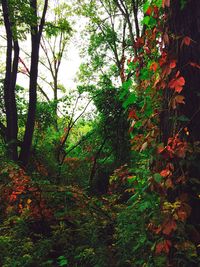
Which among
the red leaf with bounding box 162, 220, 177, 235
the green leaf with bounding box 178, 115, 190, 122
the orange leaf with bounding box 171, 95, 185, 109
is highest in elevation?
the orange leaf with bounding box 171, 95, 185, 109

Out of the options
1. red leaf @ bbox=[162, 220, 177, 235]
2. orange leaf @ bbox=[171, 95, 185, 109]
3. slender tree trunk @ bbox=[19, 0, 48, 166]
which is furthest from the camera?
slender tree trunk @ bbox=[19, 0, 48, 166]

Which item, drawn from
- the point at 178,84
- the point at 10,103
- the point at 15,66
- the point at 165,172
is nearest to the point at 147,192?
the point at 165,172

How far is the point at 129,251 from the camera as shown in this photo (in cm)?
357

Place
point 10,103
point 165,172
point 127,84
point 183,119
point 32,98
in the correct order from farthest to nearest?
point 32,98
point 10,103
point 127,84
point 183,119
point 165,172

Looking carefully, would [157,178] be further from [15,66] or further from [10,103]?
[15,66]

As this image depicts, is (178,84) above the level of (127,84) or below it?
below

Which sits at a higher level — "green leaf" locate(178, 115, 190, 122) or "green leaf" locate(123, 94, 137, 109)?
"green leaf" locate(123, 94, 137, 109)

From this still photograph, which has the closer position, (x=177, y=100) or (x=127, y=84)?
(x=177, y=100)

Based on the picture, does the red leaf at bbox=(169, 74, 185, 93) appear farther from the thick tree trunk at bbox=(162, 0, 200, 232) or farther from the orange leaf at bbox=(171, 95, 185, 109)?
the thick tree trunk at bbox=(162, 0, 200, 232)

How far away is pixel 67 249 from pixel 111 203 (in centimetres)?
163

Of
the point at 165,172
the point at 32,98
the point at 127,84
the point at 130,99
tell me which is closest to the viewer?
the point at 165,172

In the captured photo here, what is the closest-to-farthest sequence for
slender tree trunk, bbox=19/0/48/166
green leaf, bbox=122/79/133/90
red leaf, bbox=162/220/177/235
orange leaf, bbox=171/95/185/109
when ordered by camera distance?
red leaf, bbox=162/220/177/235 < orange leaf, bbox=171/95/185/109 < green leaf, bbox=122/79/133/90 < slender tree trunk, bbox=19/0/48/166

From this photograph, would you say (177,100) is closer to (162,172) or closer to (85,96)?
(162,172)

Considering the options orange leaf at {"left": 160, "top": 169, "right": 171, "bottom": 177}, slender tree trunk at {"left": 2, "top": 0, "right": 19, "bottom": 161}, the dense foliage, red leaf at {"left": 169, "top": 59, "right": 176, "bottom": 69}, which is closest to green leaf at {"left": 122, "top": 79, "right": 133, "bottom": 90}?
the dense foliage
